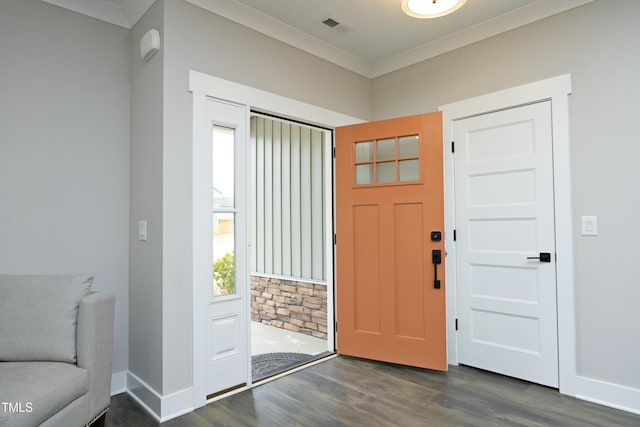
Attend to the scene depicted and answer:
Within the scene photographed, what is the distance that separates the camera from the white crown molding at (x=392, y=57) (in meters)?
2.62

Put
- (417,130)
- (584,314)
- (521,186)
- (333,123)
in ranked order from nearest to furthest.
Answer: (584,314), (521,186), (417,130), (333,123)

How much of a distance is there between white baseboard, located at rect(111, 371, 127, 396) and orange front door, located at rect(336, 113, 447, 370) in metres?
1.72

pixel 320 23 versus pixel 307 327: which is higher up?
A: pixel 320 23

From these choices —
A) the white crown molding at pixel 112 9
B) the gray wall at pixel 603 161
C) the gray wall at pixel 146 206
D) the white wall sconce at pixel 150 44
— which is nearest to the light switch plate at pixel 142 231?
the gray wall at pixel 146 206

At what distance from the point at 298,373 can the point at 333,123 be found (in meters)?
2.14

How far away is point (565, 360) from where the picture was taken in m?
2.55

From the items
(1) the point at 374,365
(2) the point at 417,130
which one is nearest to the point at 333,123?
(2) the point at 417,130

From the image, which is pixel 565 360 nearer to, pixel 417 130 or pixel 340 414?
pixel 340 414

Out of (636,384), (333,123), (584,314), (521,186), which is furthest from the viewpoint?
(333,123)

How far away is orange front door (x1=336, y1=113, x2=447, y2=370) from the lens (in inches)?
117

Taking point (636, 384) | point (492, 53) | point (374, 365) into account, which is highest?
point (492, 53)

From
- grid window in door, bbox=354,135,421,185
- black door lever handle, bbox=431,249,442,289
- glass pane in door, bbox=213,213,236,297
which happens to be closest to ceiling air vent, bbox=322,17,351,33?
grid window in door, bbox=354,135,421,185

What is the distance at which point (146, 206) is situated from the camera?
99.4 inches

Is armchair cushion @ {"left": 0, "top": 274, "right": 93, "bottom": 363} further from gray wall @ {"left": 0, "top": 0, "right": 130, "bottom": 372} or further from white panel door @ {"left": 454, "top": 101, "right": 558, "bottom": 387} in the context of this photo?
white panel door @ {"left": 454, "top": 101, "right": 558, "bottom": 387}
